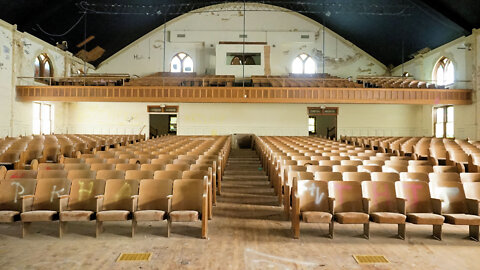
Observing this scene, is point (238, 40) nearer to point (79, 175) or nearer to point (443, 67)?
point (443, 67)

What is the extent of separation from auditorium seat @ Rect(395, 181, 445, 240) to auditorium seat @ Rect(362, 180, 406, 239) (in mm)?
134

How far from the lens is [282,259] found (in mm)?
4125

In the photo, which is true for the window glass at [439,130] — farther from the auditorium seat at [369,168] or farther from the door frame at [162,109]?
the auditorium seat at [369,168]

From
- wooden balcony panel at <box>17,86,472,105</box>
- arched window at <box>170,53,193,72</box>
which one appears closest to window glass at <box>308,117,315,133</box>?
wooden balcony panel at <box>17,86,472,105</box>

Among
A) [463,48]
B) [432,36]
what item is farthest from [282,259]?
[432,36]

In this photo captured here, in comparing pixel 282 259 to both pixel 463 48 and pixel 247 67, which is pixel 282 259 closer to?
pixel 463 48

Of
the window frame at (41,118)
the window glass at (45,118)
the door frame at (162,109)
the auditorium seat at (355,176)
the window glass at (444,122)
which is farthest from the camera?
the door frame at (162,109)

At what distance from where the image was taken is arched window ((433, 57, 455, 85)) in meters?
19.1

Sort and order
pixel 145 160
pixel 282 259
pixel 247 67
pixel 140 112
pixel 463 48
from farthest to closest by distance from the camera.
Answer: pixel 247 67, pixel 140 112, pixel 463 48, pixel 145 160, pixel 282 259

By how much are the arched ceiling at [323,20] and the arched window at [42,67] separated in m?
0.97

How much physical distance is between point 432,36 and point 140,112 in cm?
1744

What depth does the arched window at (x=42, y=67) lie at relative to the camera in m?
19.4

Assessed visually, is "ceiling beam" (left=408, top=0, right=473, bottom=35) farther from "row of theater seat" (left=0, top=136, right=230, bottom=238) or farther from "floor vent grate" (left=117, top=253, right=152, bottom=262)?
"floor vent grate" (left=117, top=253, right=152, bottom=262)

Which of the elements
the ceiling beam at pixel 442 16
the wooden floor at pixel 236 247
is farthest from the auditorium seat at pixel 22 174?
the ceiling beam at pixel 442 16
